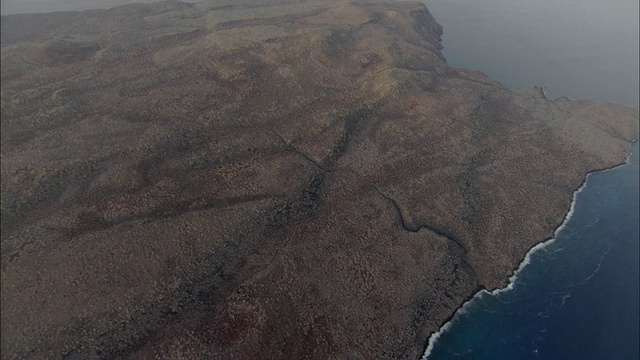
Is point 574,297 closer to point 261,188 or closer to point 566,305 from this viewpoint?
point 566,305

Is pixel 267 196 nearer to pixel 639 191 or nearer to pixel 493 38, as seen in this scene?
pixel 639 191

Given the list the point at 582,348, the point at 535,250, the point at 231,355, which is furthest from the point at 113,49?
the point at 582,348

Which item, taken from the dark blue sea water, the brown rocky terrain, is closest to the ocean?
the dark blue sea water

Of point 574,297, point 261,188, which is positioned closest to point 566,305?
point 574,297

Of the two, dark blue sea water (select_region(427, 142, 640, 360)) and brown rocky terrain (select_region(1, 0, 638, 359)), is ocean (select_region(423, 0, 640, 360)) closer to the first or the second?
dark blue sea water (select_region(427, 142, 640, 360))

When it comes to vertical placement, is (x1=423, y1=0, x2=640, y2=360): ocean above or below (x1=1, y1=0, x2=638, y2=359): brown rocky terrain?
below
